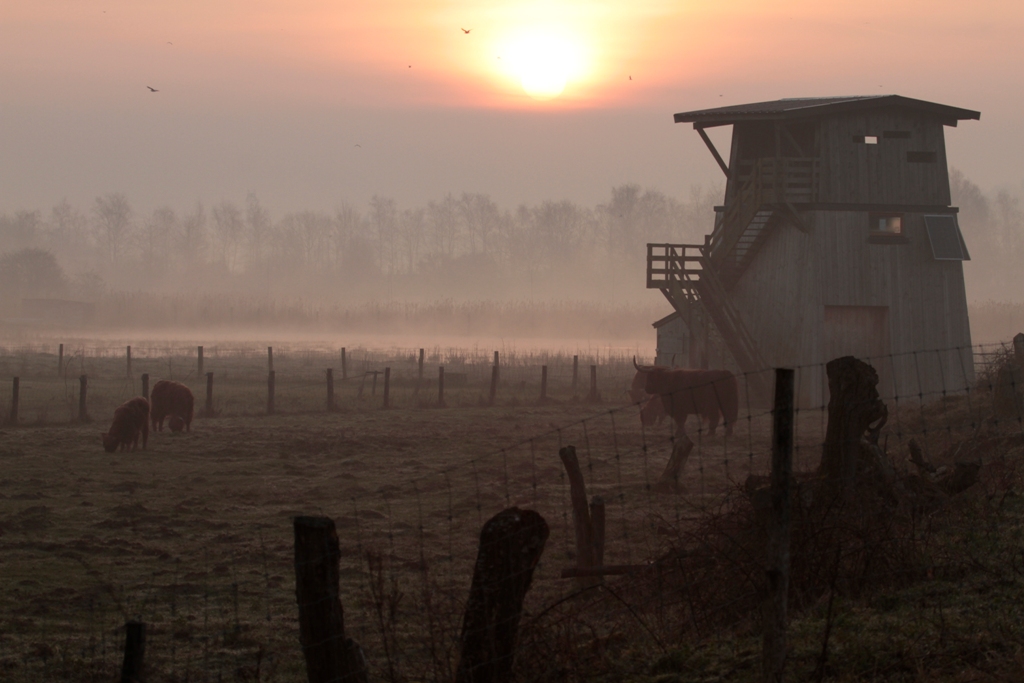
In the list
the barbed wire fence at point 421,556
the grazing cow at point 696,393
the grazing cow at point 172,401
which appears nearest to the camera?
the barbed wire fence at point 421,556

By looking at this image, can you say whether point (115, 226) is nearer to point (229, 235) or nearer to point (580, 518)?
point (229, 235)

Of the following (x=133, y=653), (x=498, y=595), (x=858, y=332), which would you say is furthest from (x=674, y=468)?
(x=858, y=332)

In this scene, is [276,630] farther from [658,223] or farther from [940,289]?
[658,223]

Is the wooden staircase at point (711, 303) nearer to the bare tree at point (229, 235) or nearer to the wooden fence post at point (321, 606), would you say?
the wooden fence post at point (321, 606)

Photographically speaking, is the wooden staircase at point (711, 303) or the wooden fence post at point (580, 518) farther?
the wooden staircase at point (711, 303)

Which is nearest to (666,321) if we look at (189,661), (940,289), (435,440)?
(940,289)

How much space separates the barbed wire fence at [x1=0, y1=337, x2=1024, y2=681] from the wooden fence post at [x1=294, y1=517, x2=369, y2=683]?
44 cm

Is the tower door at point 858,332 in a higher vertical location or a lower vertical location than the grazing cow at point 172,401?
higher

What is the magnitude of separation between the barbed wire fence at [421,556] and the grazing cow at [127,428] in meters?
1.54

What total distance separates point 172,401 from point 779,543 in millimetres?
19451

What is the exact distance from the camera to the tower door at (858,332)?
29.1 m

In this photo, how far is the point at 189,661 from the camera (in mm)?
7742

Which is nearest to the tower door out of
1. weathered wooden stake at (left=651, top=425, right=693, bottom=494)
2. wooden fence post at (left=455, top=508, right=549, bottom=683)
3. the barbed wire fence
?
the barbed wire fence

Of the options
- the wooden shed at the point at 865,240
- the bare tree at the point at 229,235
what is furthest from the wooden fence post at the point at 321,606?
the bare tree at the point at 229,235
